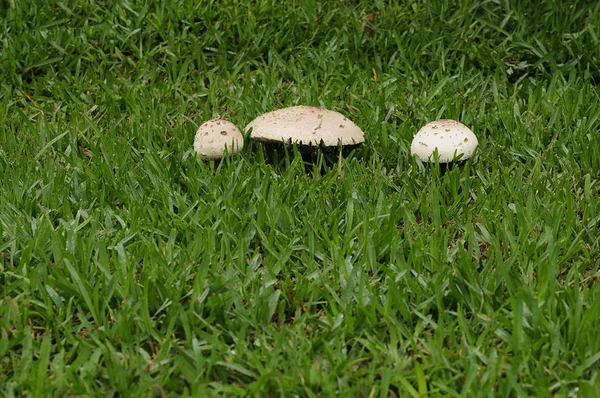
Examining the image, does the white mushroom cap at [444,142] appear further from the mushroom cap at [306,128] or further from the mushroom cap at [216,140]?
the mushroom cap at [216,140]

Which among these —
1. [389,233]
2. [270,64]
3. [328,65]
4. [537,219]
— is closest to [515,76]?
[328,65]

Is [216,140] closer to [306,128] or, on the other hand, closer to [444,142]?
[306,128]

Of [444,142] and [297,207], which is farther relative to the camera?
[444,142]

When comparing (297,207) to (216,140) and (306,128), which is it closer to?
(306,128)

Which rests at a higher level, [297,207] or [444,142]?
[444,142]

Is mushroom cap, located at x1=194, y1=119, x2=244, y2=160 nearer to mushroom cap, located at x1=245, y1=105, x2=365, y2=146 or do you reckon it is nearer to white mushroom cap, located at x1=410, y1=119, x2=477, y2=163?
mushroom cap, located at x1=245, y1=105, x2=365, y2=146

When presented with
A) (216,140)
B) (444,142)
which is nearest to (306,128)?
(216,140)
